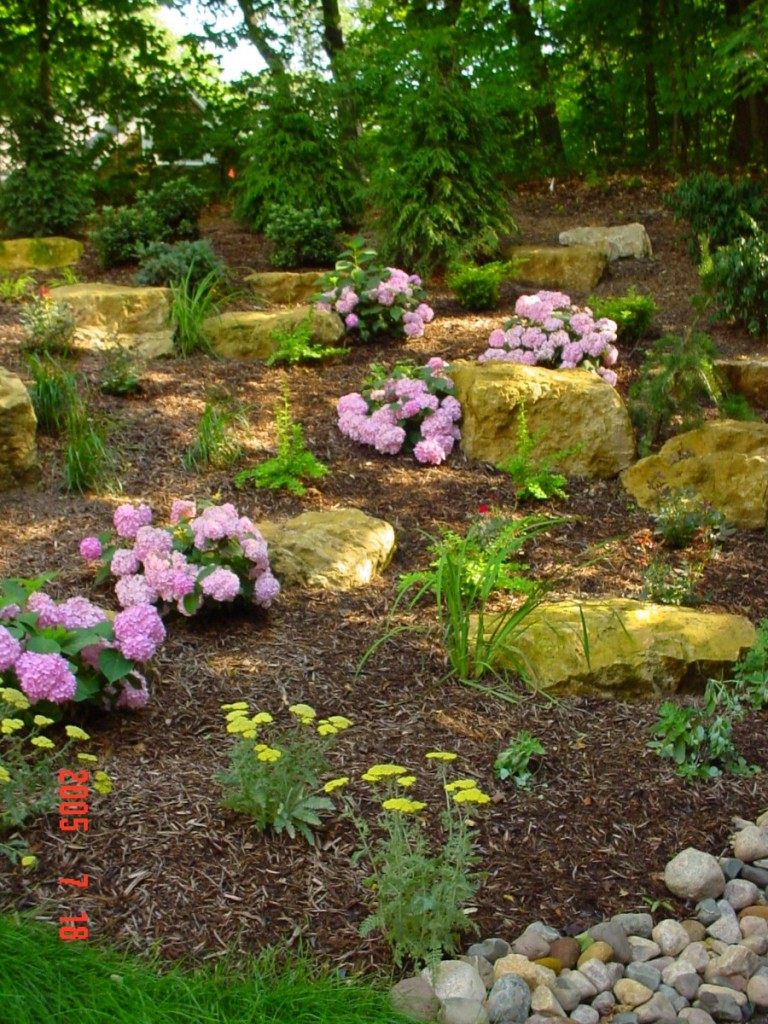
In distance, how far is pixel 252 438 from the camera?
238 inches

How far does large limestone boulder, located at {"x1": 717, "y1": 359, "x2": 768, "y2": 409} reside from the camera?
6.72 metres

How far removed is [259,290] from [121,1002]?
6661 mm

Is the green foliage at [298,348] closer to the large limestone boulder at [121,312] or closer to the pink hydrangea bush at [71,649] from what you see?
the large limestone boulder at [121,312]

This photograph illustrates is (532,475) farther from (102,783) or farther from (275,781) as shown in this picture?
(102,783)

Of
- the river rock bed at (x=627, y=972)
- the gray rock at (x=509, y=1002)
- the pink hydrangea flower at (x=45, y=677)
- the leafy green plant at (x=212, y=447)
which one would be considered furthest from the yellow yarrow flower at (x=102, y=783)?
the leafy green plant at (x=212, y=447)

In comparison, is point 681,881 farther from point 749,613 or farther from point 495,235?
point 495,235

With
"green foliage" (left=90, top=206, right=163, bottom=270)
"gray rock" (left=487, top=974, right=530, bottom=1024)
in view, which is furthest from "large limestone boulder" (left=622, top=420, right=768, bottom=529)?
"green foliage" (left=90, top=206, right=163, bottom=270)

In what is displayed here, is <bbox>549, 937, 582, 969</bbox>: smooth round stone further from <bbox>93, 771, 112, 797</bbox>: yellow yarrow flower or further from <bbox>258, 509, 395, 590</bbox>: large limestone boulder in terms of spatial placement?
<bbox>258, 509, 395, 590</bbox>: large limestone boulder

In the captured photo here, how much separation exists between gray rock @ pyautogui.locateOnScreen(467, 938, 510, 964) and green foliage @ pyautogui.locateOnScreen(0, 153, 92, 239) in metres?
8.33

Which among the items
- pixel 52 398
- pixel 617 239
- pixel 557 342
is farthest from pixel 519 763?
pixel 617 239

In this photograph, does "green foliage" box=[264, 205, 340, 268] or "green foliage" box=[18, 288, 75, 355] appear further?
"green foliage" box=[264, 205, 340, 268]

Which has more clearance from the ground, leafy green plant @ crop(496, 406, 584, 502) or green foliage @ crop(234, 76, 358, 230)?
green foliage @ crop(234, 76, 358, 230)

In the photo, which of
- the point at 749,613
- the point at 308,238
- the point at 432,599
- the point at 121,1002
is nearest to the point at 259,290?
the point at 308,238

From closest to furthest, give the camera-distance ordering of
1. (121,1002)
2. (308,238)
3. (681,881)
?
(121,1002) → (681,881) → (308,238)
